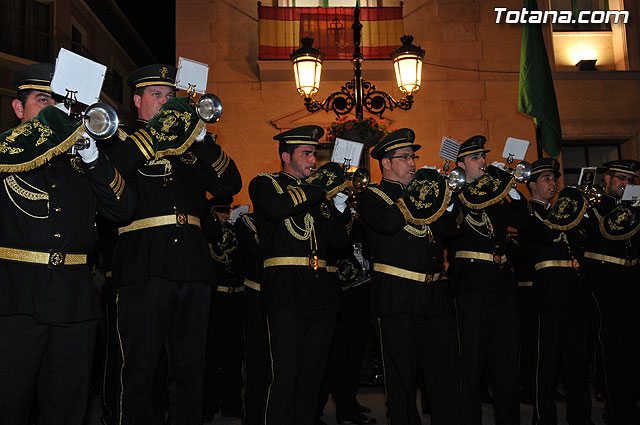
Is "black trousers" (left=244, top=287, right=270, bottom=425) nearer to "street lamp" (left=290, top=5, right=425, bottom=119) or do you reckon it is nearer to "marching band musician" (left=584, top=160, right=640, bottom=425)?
"marching band musician" (left=584, top=160, right=640, bottom=425)

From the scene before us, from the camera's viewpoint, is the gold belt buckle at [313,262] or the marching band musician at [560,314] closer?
the gold belt buckle at [313,262]

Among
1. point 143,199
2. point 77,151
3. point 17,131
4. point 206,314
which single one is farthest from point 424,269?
point 17,131

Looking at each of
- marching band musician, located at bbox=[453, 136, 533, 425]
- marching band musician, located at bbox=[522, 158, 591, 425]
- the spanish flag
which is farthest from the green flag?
marching band musician, located at bbox=[453, 136, 533, 425]

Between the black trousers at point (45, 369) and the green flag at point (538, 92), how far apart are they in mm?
7535

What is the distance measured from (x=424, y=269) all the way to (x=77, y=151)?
256 centimetres

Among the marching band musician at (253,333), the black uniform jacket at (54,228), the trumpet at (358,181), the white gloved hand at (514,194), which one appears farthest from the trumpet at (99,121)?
the white gloved hand at (514,194)

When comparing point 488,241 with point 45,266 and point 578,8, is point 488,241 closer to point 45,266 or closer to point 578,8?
point 45,266

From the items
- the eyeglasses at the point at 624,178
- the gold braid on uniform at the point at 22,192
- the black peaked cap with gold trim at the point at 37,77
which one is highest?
the black peaked cap with gold trim at the point at 37,77

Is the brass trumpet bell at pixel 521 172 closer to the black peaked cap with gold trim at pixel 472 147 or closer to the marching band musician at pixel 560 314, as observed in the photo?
the black peaked cap with gold trim at pixel 472 147

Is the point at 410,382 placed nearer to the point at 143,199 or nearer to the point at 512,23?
the point at 143,199

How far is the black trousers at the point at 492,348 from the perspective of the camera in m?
5.21

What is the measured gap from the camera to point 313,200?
4793mm

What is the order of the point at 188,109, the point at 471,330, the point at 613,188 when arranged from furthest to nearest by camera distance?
the point at 613,188 < the point at 471,330 < the point at 188,109

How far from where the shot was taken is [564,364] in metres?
5.62
